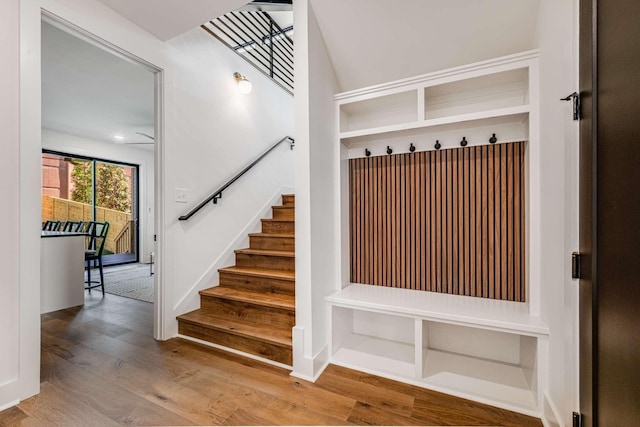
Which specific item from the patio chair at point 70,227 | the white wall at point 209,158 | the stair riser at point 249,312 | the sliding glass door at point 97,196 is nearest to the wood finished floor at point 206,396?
the stair riser at point 249,312

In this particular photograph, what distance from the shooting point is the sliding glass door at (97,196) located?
534 centimetres

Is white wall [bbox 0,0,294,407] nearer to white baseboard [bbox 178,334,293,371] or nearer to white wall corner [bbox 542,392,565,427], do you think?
white baseboard [bbox 178,334,293,371]

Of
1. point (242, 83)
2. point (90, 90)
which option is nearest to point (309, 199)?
point (242, 83)

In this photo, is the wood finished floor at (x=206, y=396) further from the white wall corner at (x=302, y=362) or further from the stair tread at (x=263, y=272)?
the stair tread at (x=263, y=272)

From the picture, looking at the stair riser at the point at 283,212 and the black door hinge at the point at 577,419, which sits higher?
the stair riser at the point at 283,212

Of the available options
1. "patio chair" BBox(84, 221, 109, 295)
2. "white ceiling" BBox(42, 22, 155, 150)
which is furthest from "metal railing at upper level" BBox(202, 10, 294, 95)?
"patio chair" BBox(84, 221, 109, 295)

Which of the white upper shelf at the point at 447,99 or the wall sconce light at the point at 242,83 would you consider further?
the wall sconce light at the point at 242,83

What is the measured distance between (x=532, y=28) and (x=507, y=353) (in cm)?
211

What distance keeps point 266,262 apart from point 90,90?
3.35 m

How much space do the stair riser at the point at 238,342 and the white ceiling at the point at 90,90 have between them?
2513mm

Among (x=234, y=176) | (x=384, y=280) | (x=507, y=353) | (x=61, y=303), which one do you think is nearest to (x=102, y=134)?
(x=61, y=303)

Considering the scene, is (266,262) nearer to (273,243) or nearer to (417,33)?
(273,243)

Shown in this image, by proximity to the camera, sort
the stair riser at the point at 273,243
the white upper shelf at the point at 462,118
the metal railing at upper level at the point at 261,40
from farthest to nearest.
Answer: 1. the metal railing at upper level at the point at 261,40
2. the stair riser at the point at 273,243
3. the white upper shelf at the point at 462,118

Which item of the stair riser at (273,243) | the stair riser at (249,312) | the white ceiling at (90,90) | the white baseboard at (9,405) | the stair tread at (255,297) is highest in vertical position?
the white ceiling at (90,90)
